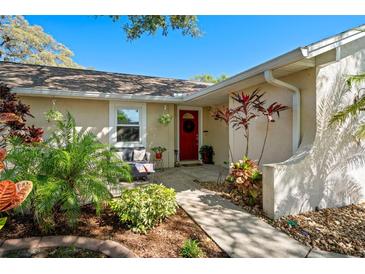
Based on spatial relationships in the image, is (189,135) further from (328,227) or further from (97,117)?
(328,227)

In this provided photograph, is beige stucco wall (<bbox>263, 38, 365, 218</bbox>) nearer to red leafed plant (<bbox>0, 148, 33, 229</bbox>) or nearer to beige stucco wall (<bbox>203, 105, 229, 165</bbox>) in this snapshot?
red leafed plant (<bbox>0, 148, 33, 229</bbox>)

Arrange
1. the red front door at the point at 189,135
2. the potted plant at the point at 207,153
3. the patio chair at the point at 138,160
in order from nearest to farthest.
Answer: the patio chair at the point at 138,160 → the red front door at the point at 189,135 → the potted plant at the point at 207,153

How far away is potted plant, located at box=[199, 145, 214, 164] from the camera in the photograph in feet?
31.0

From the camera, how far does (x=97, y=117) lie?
24.9 ft

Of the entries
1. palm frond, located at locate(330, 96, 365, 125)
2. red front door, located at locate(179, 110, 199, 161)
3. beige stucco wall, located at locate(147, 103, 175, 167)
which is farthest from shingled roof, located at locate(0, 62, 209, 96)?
palm frond, located at locate(330, 96, 365, 125)

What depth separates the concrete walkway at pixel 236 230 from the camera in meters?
2.82

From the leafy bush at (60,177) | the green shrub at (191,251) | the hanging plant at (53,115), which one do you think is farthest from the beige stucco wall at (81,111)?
the green shrub at (191,251)

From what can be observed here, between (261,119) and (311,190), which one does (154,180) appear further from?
(311,190)

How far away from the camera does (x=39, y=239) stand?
2881 mm

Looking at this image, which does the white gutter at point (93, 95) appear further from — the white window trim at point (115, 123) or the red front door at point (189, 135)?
the red front door at point (189, 135)

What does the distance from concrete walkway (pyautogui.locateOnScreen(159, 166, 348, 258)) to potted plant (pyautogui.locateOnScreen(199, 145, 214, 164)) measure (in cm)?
430

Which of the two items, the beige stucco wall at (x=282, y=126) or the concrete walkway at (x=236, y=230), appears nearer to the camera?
the concrete walkway at (x=236, y=230)

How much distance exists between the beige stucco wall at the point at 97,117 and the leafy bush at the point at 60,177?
411cm

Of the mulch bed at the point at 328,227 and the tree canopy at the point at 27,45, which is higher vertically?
the tree canopy at the point at 27,45
